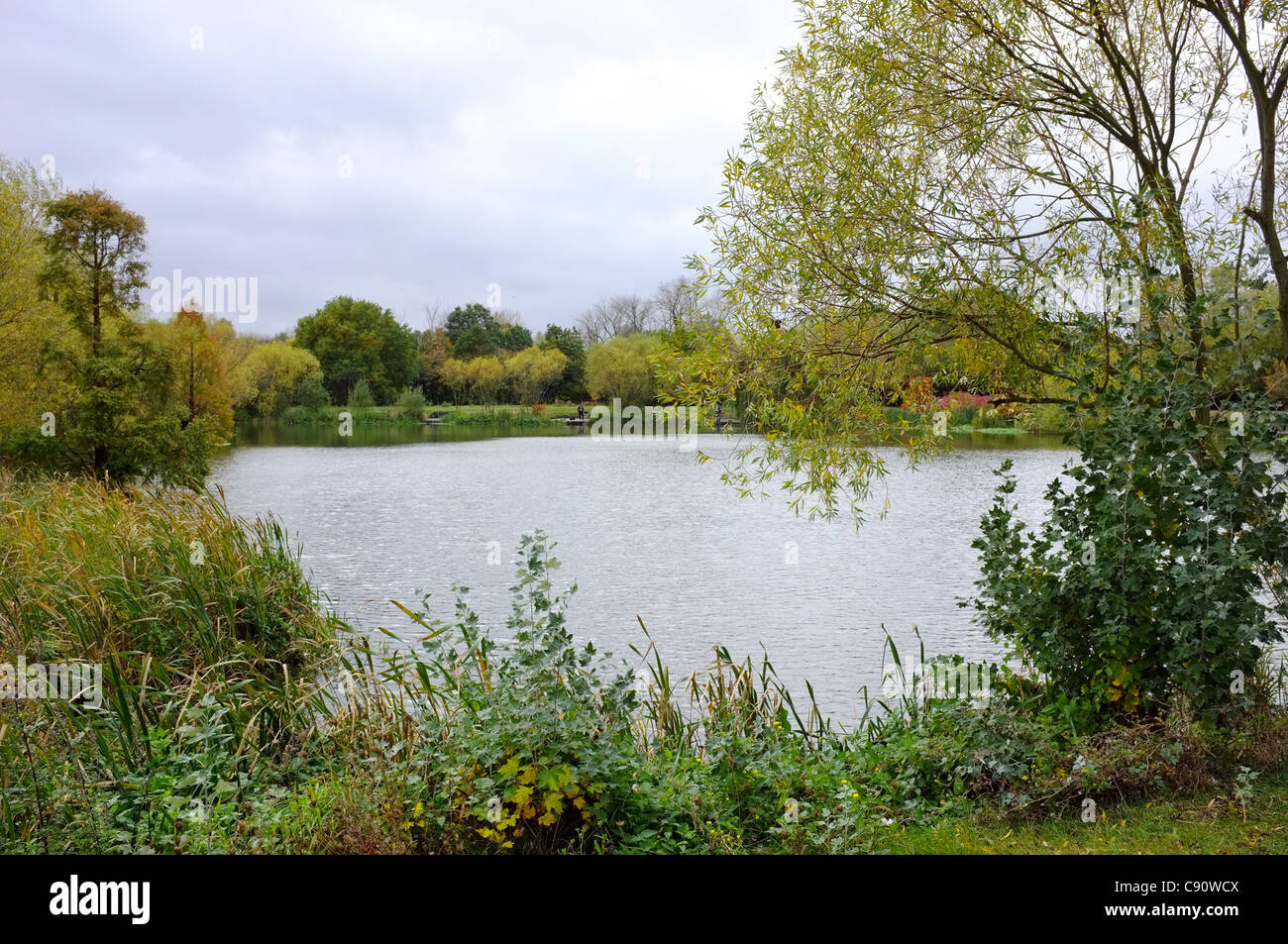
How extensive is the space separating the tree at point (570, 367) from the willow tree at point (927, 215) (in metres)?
62.3

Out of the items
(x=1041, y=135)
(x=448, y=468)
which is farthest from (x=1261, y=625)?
(x=448, y=468)

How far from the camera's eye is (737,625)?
36.3 feet

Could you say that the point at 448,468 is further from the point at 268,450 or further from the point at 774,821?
the point at 774,821

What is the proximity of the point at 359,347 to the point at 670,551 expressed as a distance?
195 ft

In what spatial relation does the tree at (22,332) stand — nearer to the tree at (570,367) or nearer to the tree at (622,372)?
the tree at (622,372)

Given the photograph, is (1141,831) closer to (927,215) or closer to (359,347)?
(927,215)

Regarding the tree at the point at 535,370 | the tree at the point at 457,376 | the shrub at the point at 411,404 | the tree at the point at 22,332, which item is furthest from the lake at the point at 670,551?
the tree at the point at 457,376

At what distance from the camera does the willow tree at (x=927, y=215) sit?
20.7 ft

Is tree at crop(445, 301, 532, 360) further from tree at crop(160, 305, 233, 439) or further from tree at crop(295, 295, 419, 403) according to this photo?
tree at crop(160, 305, 233, 439)

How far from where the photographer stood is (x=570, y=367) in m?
71.9

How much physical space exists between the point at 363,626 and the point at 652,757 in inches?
246

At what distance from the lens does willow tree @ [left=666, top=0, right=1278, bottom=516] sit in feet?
20.7

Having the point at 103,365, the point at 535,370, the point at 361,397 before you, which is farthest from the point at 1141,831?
the point at 361,397

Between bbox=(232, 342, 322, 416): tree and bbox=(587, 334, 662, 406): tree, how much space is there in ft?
63.3
